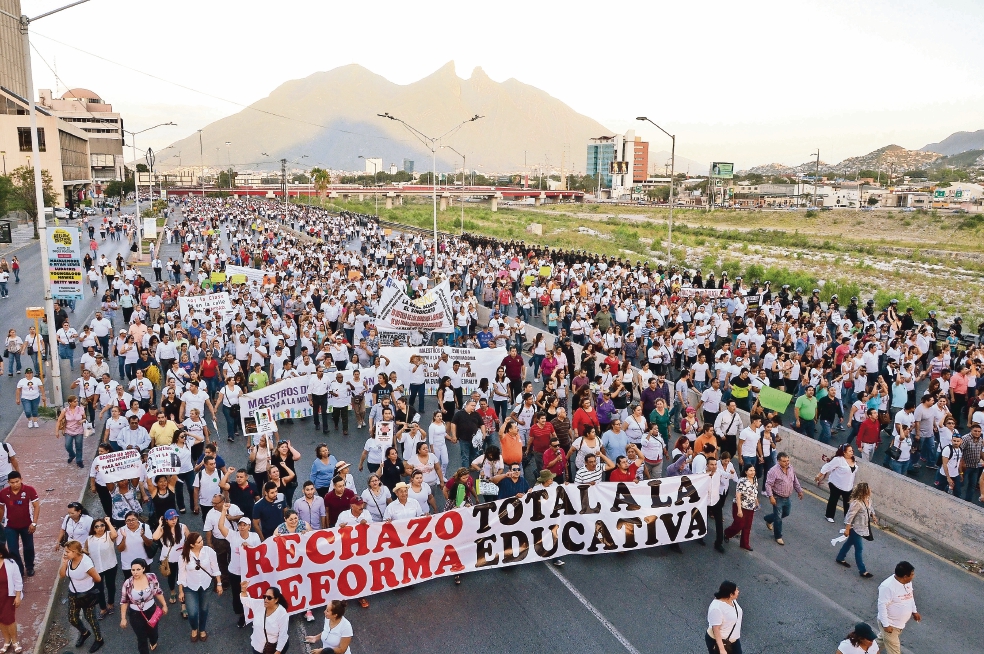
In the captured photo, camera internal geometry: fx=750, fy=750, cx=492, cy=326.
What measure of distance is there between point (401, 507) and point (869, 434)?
7.80m

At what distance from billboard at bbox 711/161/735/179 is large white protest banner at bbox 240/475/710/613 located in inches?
6809

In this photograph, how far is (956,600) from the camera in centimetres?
884

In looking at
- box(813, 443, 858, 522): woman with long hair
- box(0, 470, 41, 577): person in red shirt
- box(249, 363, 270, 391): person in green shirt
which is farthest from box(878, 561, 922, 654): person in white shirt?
box(249, 363, 270, 391): person in green shirt

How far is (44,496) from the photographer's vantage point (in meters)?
11.4

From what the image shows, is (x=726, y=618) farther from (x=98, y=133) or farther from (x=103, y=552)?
(x=98, y=133)

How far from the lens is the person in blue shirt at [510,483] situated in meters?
9.67

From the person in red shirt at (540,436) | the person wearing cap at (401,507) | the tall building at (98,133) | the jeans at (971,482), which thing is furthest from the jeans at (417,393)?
the tall building at (98,133)

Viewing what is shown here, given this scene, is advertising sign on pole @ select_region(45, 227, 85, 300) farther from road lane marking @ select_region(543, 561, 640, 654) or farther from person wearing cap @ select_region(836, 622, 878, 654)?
person wearing cap @ select_region(836, 622, 878, 654)

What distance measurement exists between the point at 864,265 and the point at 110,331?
43.3m

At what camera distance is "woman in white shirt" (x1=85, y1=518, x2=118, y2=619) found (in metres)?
7.83

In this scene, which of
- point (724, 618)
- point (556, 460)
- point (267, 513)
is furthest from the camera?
point (556, 460)

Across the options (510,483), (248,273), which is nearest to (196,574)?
(510,483)

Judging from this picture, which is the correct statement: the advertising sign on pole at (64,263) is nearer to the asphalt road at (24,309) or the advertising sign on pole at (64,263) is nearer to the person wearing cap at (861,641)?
the asphalt road at (24,309)

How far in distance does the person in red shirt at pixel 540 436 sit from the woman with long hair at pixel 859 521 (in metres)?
4.17
